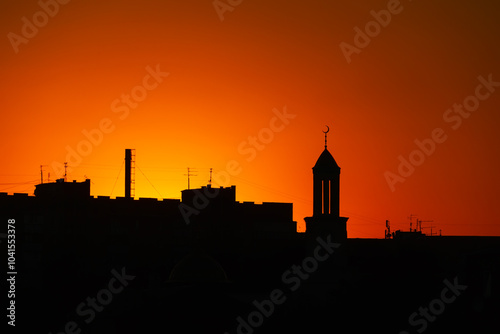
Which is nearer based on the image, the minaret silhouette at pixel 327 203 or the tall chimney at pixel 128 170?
the minaret silhouette at pixel 327 203

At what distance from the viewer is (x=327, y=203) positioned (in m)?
52.1

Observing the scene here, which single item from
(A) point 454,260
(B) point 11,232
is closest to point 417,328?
(A) point 454,260

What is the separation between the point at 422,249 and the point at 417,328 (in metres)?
8.78

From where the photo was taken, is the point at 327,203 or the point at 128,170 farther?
the point at 128,170

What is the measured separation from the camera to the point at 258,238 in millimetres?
95938

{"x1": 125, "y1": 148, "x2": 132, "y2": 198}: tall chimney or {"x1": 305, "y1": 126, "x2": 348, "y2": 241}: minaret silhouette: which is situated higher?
{"x1": 125, "y1": 148, "x2": 132, "y2": 198}: tall chimney

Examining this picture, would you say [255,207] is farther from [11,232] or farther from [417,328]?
[417,328]

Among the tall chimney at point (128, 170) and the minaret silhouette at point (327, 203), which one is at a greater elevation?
the tall chimney at point (128, 170)

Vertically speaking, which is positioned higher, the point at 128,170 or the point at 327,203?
the point at 128,170

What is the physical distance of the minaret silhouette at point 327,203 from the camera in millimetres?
51719

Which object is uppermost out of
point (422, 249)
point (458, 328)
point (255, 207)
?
point (255, 207)

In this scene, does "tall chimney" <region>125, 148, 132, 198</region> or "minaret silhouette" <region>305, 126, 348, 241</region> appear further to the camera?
"tall chimney" <region>125, 148, 132, 198</region>

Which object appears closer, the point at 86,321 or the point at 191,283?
the point at 191,283

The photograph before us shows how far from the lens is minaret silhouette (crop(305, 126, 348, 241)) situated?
5172 cm
